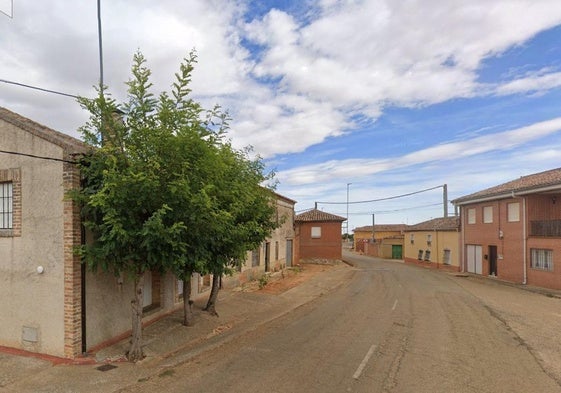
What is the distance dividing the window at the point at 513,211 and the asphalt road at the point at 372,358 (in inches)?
514

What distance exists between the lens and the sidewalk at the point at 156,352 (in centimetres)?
706

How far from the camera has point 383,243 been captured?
2295 inches

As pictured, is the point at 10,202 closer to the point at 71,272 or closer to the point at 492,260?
the point at 71,272

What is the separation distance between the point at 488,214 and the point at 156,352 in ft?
83.8

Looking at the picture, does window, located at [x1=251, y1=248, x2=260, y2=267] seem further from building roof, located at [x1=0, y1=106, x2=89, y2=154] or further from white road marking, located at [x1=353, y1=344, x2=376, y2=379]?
building roof, located at [x1=0, y1=106, x2=89, y2=154]

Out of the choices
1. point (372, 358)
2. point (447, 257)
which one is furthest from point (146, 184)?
point (447, 257)

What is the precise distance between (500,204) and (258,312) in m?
19.6

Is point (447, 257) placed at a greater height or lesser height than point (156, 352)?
lesser

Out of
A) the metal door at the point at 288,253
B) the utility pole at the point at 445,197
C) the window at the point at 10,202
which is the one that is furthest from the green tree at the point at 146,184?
the utility pole at the point at 445,197

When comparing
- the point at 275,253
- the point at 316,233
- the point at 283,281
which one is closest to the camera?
the point at 283,281

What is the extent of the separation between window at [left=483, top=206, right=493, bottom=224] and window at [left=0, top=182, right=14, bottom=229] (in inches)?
1073

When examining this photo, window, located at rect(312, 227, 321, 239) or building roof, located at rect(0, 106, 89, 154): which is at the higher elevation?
building roof, located at rect(0, 106, 89, 154)

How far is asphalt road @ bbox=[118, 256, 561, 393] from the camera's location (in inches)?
268

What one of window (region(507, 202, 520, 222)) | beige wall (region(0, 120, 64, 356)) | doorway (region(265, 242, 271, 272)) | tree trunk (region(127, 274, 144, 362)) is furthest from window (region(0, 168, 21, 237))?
window (region(507, 202, 520, 222))
